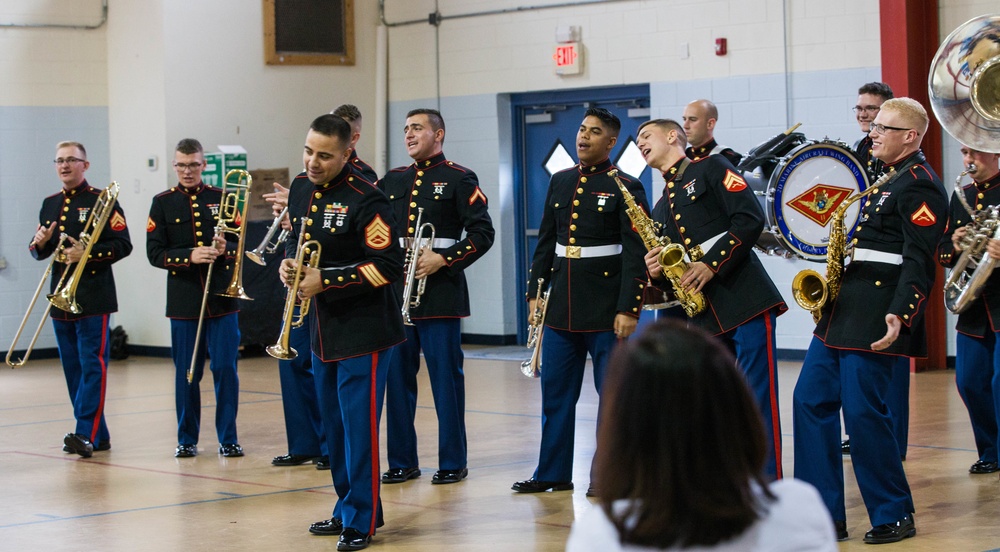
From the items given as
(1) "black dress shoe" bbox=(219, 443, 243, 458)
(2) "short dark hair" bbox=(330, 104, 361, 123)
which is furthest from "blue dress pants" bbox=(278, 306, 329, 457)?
(2) "short dark hair" bbox=(330, 104, 361, 123)

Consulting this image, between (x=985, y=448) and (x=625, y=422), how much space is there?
5125mm

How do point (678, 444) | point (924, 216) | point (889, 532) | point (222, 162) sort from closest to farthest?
point (678, 444) < point (924, 216) < point (889, 532) < point (222, 162)

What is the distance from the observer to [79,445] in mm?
7191

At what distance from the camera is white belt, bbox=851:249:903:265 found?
4848mm

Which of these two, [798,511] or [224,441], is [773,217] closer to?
[224,441]

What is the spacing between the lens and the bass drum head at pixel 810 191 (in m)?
→ 7.61

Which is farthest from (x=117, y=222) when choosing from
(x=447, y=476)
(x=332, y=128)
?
(x=332, y=128)

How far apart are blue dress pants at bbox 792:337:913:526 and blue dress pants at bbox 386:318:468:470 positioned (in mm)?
1958

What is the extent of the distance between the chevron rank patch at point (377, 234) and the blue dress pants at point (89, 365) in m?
2.94

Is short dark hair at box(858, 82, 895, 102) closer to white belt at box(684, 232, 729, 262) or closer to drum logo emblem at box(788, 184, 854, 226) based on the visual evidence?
drum logo emblem at box(788, 184, 854, 226)

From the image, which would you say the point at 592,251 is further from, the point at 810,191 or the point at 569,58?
the point at 569,58

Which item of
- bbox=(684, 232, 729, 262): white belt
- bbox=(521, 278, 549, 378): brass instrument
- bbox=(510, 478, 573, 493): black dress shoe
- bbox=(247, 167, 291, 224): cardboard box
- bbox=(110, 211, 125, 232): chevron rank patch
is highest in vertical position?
bbox=(247, 167, 291, 224): cardboard box

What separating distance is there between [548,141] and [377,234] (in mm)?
7409

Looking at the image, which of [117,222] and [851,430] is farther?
[117,222]
